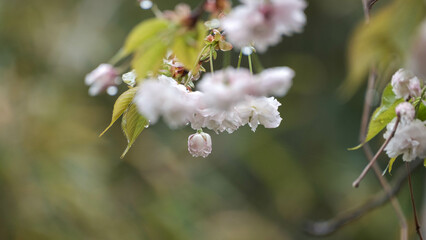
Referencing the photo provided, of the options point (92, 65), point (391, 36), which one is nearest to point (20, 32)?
point (92, 65)

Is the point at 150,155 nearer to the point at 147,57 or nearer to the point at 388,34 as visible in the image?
the point at 147,57

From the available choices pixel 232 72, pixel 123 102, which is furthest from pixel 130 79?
pixel 232 72

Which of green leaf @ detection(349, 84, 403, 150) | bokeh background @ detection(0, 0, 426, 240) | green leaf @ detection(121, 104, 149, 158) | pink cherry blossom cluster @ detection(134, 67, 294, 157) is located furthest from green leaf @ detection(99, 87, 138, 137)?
bokeh background @ detection(0, 0, 426, 240)

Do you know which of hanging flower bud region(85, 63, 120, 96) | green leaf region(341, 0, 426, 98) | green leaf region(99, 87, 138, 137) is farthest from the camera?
green leaf region(99, 87, 138, 137)

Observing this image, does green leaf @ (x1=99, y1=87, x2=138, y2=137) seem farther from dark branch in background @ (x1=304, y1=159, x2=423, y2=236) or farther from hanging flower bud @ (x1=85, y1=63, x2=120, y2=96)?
dark branch in background @ (x1=304, y1=159, x2=423, y2=236)

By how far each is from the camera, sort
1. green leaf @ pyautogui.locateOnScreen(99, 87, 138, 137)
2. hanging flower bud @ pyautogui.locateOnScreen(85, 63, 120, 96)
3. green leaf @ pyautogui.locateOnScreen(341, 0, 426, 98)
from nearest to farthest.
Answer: green leaf @ pyautogui.locateOnScreen(341, 0, 426, 98), hanging flower bud @ pyautogui.locateOnScreen(85, 63, 120, 96), green leaf @ pyautogui.locateOnScreen(99, 87, 138, 137)

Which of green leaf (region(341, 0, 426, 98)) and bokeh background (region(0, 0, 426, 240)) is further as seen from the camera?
bokeh background (region(0, 0, 426, 240))
